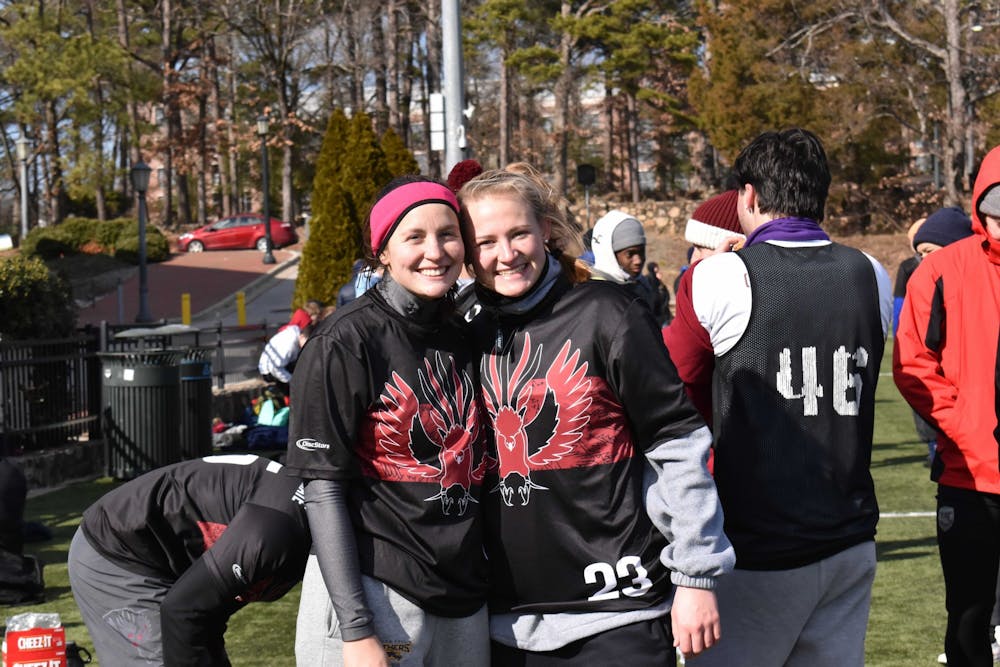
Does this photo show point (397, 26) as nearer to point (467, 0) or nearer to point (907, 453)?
point (467, 0)

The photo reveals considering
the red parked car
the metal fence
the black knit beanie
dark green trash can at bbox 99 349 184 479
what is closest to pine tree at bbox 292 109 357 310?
the metal fence

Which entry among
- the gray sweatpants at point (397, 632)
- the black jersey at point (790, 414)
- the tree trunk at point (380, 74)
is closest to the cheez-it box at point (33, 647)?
the gray sweatpants at point (397, 632)

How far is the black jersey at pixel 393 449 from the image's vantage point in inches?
106

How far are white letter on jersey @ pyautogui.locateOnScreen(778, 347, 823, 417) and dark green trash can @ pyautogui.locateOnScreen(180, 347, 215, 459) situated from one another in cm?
920

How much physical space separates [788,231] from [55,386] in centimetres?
956

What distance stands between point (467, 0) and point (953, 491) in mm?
52845

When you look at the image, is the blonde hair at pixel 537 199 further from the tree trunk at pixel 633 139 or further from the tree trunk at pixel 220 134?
the tree trunk at pixel 633 139

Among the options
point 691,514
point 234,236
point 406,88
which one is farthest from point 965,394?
point 406,88

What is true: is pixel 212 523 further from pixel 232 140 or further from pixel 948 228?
pixel 232 140

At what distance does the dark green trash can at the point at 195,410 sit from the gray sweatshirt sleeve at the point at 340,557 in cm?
918

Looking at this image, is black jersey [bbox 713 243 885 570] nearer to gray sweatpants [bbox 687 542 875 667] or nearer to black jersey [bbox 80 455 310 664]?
gray sweatpants [bbox 687 542 875 667]

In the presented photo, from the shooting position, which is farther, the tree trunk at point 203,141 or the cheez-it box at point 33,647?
the tree trunk at point 203,141

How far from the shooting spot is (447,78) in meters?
12.8

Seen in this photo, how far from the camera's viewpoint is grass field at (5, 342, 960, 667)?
581cm
